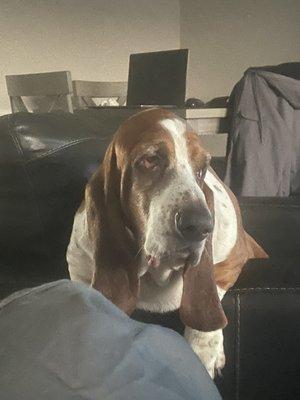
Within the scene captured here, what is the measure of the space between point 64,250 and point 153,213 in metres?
0.29

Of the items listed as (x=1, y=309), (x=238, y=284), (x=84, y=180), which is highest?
(x=1, y=309)

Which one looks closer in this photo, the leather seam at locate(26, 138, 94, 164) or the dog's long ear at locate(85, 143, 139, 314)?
the dog's long ear at locate(85, 143, 139, 314)

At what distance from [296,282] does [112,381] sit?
1.84 ft

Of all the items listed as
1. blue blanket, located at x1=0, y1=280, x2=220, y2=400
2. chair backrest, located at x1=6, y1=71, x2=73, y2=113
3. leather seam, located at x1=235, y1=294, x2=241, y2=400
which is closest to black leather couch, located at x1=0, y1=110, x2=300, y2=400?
leather seam, located at x1=235, y1=294, x2=241, y2=400

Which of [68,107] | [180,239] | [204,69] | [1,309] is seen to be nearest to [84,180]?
[180,239]

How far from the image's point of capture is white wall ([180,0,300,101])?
3188mm

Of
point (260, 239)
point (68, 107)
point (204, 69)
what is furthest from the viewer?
point (204, 69)

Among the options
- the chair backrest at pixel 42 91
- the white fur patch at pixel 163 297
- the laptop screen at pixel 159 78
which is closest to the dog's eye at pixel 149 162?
the white fur patch at pixel 163 297

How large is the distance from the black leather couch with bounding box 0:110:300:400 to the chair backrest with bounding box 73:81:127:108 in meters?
1.99

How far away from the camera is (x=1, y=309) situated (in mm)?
457

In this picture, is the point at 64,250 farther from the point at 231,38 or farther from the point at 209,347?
the point at 231,38

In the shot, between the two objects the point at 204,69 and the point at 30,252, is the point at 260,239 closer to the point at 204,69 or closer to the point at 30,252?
the point at 30,252

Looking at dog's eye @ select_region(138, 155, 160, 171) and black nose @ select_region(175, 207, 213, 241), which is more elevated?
dog's eye @ select_region(138, 155, 160, 171)

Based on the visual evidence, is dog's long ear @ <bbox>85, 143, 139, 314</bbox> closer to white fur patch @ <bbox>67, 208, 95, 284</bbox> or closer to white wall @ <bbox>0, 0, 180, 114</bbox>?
white fur patch @ <bbox>67, 208, 95, 284</bbox>
